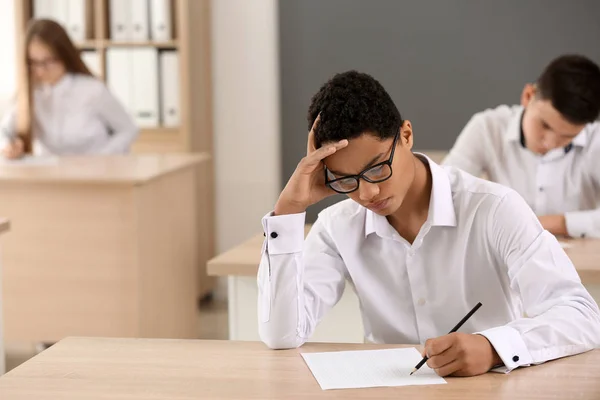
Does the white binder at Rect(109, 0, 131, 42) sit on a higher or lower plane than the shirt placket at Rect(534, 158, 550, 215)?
higher

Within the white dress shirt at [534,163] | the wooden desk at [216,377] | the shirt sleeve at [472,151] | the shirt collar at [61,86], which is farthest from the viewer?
the shirt collar at [61,86]

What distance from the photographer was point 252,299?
2379 millimetres

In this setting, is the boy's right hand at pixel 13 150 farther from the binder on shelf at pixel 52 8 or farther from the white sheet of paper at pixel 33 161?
the binder on shelf at pixel 52 8

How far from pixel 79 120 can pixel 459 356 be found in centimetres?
321

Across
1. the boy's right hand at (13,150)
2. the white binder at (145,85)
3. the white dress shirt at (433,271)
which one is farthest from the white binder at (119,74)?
the white dress shirt at (433,271)

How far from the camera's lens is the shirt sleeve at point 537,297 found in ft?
4.74

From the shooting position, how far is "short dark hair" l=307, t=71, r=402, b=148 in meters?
1.54

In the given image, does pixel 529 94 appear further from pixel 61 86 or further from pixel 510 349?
pixel 61 86

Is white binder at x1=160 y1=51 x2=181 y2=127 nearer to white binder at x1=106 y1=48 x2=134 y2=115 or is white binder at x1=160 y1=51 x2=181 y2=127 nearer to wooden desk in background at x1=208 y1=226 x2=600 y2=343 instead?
white binder at x1=106 y1=48 x2=134 y2=115

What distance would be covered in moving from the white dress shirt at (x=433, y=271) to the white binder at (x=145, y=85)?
2.90m

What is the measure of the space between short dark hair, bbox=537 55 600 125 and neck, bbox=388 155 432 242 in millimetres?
949

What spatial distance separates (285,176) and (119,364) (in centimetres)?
347

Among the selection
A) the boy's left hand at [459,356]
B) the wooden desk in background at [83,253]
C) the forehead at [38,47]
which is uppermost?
the forehead at [38,47]

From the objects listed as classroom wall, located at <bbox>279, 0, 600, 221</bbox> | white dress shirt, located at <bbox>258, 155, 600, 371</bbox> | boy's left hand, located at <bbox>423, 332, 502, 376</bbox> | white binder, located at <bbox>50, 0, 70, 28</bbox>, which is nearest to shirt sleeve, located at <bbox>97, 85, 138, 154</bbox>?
white binder, located at <bbox>50, 0, 70, 28</bbox>
